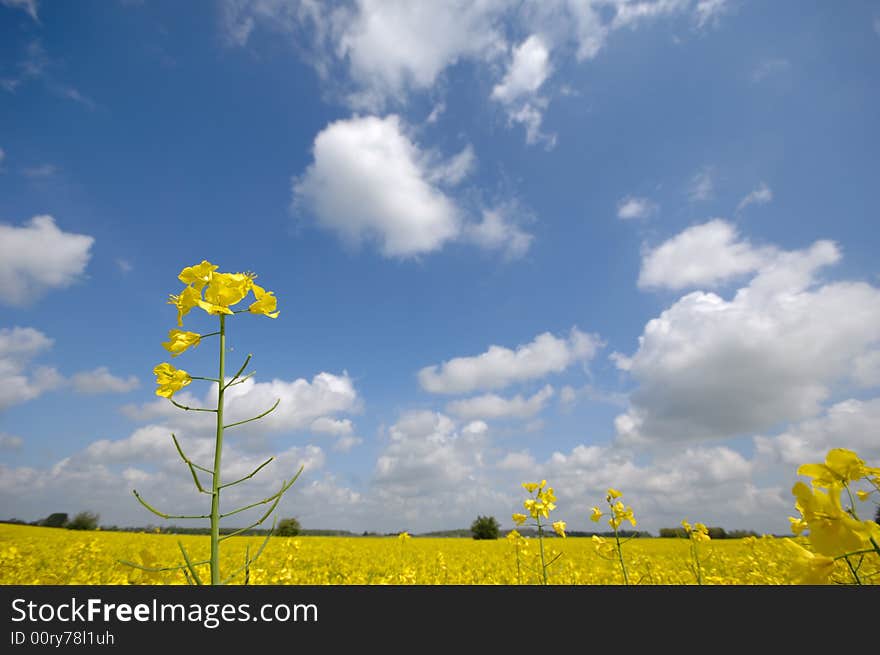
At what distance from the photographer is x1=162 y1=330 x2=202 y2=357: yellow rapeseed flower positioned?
1.42 metres

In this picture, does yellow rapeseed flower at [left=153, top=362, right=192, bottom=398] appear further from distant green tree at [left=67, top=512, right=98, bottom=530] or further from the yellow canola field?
distant green tree at [left=67, top=512, right=98, bottom=530]

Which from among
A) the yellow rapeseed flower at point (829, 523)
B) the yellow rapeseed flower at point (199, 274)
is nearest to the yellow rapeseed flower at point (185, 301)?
the yellow rapeseed flower at point (199, 274)

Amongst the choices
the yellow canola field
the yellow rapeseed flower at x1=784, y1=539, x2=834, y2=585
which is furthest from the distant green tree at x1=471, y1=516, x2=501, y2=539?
the yellow rapeseed flower at x1=784, y1=539, x2=834, y2=585

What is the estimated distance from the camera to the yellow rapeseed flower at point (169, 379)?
1372 mm

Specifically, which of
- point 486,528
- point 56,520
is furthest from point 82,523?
point 486,528

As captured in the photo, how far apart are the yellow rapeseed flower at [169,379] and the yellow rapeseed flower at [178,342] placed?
6 cm

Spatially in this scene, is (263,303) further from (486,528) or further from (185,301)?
(486,528)

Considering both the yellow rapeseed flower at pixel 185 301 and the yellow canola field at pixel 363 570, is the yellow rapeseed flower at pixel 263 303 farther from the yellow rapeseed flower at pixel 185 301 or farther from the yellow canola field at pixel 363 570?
the yellow canola field at pixel 363 570
